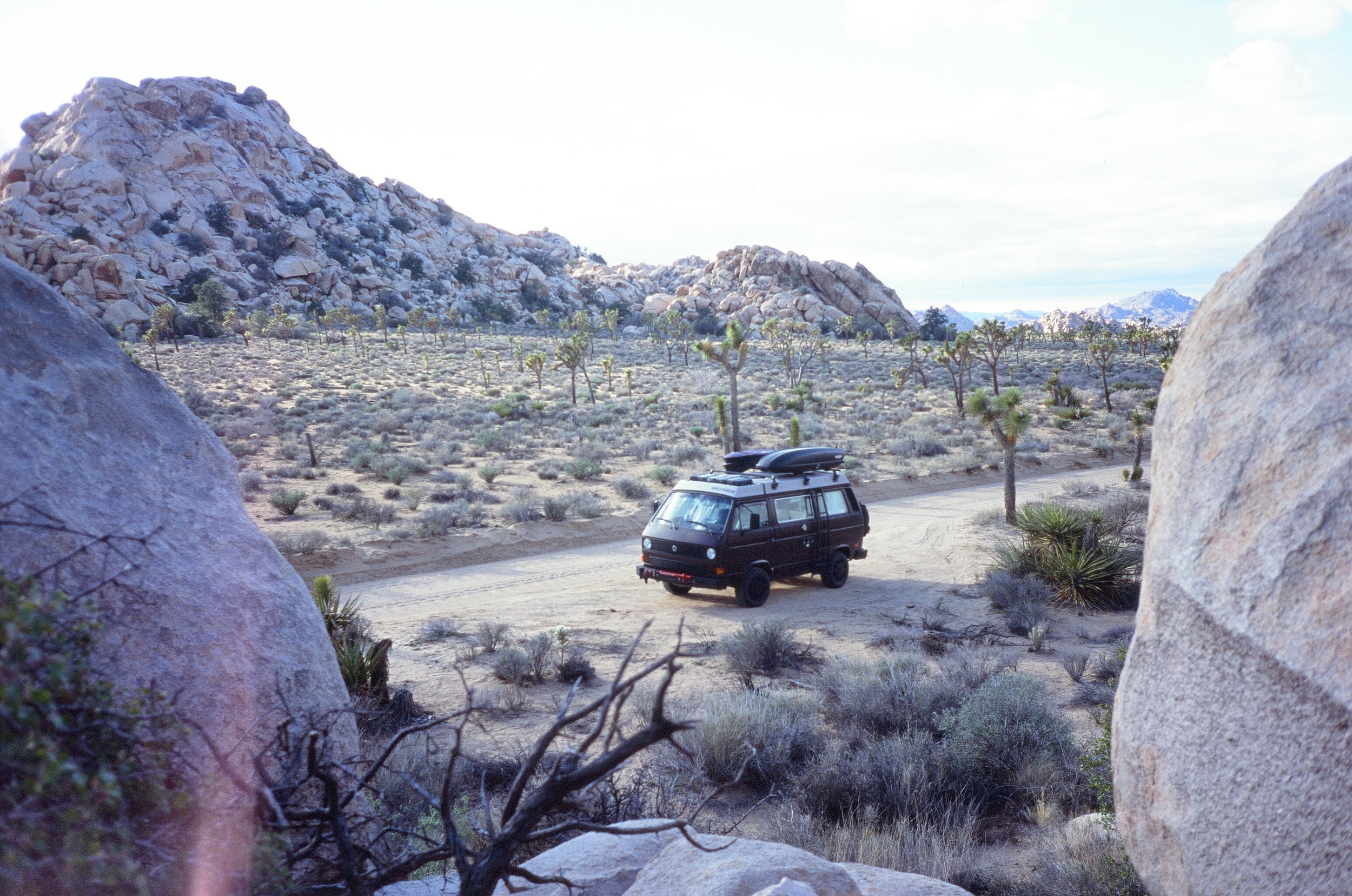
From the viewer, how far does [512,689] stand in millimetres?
9680

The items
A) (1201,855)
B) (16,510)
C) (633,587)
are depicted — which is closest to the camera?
(16,510)

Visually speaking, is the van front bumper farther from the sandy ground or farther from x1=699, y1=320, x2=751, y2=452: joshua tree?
x1=699, y1=320, x2=751, y2=452: joshua tree

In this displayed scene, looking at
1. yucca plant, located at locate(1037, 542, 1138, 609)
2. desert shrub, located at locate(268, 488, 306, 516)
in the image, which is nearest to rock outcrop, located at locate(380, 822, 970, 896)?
yucca plant, located at locate(1037, 542, 1138, 609)

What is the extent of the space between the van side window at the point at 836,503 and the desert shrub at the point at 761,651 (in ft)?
12.7

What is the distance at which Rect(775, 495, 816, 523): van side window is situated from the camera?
534 inches

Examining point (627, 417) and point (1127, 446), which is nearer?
point (1127, 446)

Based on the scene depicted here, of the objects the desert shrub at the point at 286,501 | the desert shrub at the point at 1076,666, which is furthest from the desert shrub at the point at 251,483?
the desert shrub at the point at 1076,666

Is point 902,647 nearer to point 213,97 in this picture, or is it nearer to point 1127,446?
point 1127,446

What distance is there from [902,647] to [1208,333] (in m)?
7.24

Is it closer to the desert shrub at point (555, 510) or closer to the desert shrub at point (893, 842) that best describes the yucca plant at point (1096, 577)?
the desert shrub at point (893, 842)

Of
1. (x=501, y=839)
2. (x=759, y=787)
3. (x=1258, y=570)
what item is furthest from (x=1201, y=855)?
(x=759, y=787)

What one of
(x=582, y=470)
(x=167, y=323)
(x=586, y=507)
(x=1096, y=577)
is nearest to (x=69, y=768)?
(x=1096, y=577)

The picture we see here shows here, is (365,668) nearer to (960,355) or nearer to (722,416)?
(722,416)

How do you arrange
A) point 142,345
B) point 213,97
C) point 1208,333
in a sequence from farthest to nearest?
point 213,97
point 142,345
point 1208,333
